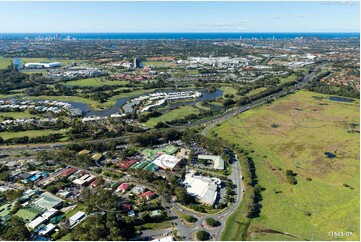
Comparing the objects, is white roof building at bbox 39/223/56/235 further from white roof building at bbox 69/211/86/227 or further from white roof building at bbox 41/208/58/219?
white roof building at bbox 69/211/86/227

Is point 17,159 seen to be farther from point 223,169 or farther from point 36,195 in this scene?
point 223,169

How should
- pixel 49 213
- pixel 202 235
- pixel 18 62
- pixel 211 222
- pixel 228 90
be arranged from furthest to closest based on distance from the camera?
pixel 18 62
pixel 228 90
pixel 49 213
pixel 211 222
pixel 202 235

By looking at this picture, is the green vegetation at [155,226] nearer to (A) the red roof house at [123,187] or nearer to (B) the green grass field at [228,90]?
(A) the red roof house at [123,187]

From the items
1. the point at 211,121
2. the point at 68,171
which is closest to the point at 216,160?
the point at 211,121

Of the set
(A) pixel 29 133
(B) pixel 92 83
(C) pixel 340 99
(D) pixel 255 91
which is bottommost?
(A) pixel 29 133

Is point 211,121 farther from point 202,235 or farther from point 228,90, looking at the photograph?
point 202,235

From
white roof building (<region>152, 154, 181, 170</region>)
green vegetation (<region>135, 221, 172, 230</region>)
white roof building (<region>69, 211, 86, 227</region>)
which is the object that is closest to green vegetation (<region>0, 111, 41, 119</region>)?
white roof building (<region>152, 154, 181, 170</region>)

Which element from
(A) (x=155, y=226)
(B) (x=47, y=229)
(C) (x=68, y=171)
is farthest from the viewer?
(C) (x=68, y=171)

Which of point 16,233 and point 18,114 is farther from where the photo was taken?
point 18,114
